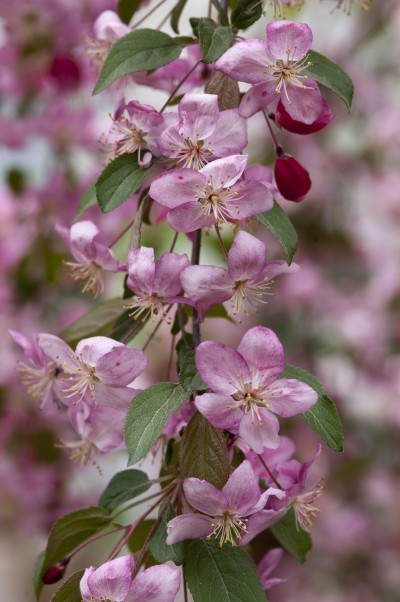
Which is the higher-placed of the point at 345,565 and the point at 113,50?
the point at 113,50

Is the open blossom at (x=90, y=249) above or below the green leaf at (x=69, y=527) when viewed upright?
above

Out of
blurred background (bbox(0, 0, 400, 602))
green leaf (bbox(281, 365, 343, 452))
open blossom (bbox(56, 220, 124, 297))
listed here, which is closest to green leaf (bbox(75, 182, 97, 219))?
open blossom (bbox(56, 220, 124, 297))

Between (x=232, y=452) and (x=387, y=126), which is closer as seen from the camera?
(x=232, y=452)

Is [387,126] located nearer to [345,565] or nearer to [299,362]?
[299,362]

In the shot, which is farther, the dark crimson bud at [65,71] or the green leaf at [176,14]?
the dark crimson bud at [65,71]

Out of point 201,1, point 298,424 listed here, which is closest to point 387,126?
point 201,1

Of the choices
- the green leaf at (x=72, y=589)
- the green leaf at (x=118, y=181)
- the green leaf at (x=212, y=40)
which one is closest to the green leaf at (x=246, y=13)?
the green leaf at (x=212, y=40)

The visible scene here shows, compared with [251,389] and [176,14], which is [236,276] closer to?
[251,389]

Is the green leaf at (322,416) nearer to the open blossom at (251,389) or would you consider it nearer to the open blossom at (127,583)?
the open blossom at (251,389)
